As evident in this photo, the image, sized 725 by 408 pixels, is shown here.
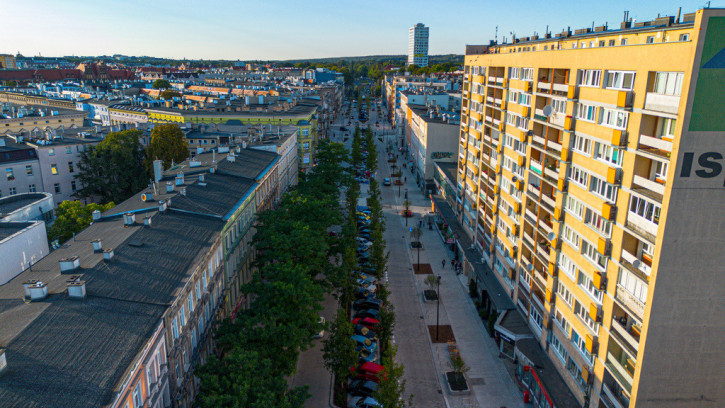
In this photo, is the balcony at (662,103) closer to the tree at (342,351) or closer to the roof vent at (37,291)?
the tree at (342,351)

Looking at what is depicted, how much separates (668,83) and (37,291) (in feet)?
112

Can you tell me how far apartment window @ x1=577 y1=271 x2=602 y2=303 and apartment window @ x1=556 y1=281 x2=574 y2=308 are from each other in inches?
Answer: 65.7

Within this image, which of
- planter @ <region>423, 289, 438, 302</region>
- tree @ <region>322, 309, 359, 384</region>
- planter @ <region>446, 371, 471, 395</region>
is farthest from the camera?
planter @ <region>423, 289, 438, 302</region>

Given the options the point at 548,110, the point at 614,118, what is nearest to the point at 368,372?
the point at 548,110

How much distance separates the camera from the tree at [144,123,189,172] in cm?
7019

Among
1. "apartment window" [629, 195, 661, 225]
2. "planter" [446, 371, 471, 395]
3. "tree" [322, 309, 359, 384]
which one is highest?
"apartment window" [629, 195, 661, 225]

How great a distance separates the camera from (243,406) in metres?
24.2

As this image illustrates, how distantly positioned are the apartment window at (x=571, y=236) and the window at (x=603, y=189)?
3.58 metres

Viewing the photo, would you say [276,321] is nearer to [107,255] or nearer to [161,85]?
[107,255]

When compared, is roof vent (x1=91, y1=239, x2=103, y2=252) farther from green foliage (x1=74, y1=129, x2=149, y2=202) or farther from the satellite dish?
green foliage (x1=74, y1=129, x2=149, y2=202)

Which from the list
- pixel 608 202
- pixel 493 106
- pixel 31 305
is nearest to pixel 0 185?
pixel 31 305

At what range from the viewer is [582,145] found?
3088 cm

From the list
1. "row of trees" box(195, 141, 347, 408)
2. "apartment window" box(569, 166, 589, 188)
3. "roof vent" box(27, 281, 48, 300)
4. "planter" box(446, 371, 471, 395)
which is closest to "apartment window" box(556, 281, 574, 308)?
"apartment window" box(569, 166, 589, 188)

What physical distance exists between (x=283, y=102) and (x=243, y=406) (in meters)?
85.8
